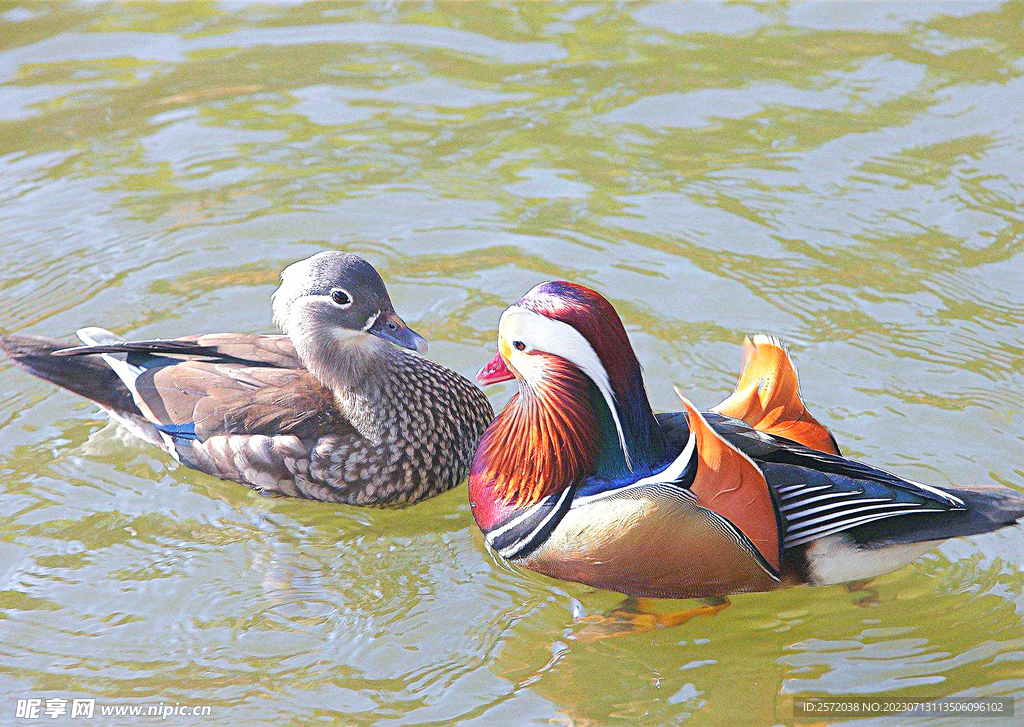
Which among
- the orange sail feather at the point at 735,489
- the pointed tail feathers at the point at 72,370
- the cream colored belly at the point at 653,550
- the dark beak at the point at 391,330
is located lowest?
the cream colored belly at the point at 653,550

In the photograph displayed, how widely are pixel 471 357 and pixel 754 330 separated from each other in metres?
1.36

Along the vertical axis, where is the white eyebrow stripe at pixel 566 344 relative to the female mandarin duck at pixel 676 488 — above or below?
above

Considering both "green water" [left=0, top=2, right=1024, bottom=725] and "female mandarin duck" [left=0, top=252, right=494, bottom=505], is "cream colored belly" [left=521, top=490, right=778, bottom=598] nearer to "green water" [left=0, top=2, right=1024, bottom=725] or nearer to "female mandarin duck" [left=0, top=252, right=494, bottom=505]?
"green water" [left=0, top=2, right=1024, bottom=725]

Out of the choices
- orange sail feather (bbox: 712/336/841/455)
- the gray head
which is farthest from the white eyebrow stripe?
the gray head

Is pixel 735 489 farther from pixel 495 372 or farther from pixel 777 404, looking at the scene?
pixel 495 372

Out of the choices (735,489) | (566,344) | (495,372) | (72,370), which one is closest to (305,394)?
(495,372)

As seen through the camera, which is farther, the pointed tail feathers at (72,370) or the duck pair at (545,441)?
the pointed tail feathers at (72,370)

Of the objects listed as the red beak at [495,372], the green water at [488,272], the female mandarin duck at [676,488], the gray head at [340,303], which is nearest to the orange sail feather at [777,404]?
the female mandarin duck at [676,488]

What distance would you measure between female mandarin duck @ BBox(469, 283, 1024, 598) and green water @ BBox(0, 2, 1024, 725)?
11.1 inches

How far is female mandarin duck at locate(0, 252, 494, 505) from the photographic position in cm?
469

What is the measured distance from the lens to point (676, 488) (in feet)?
12.8

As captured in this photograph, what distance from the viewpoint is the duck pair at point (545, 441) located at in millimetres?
3877

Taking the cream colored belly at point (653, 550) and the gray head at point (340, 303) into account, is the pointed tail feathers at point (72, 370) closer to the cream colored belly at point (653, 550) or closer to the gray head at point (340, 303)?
the gray head at point (340, 303)

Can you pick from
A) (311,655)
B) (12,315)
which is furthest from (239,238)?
(311,655)
